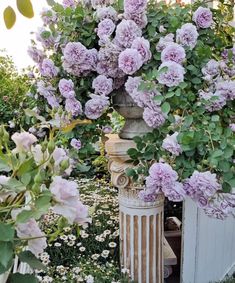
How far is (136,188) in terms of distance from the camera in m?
1.77

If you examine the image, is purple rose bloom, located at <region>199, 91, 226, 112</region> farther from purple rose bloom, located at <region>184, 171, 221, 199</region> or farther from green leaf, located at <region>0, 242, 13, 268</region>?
green leaf, located at <region>0, 242, 13, 268</region>

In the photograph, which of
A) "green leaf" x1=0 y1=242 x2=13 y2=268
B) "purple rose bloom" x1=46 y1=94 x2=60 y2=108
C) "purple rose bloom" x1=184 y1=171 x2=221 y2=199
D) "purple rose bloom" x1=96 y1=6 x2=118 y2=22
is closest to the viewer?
"green leaf" x1=0 y1=242 x2=13 y2=268

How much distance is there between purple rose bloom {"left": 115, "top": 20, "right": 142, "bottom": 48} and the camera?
131 centimetres

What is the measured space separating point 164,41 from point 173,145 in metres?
0.36

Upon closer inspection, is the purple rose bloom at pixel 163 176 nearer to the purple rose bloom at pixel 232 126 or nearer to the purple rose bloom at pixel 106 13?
the purple rose bloom at pixel 232 126

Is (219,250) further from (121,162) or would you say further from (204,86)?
(204,86)

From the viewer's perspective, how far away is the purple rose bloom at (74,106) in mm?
1401

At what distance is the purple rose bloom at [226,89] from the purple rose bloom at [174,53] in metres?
0.15

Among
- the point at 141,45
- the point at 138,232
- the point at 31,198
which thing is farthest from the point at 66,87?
the point at 31,198

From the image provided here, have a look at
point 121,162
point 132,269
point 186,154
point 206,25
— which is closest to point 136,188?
point 121,162

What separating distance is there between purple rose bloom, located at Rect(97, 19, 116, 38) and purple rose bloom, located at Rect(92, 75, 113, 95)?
0.14 meters

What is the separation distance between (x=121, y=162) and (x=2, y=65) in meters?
3.27

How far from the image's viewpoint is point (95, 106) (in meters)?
1.41

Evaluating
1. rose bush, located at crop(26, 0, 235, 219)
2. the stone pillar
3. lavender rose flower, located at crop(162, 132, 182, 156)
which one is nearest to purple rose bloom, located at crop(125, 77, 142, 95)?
rose bush, located at crop(26, 0, 235, 219)
